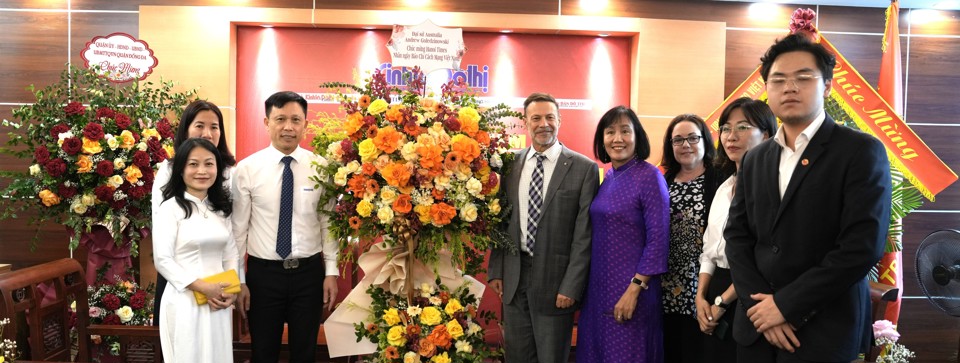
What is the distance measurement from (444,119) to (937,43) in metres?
5.45

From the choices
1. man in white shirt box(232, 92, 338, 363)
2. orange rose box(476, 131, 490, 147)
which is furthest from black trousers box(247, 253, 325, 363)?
orange rose box(476, 131, 490, 147)

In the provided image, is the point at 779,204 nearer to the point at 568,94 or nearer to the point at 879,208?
the point at 879,208

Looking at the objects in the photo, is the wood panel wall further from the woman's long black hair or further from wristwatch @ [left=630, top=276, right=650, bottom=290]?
wristwatch @ [left=630, top=276, right=650, bottom=290]

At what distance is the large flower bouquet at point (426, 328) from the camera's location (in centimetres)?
247

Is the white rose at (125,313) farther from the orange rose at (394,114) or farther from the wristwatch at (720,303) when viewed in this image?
the wristwatch at (720,303)

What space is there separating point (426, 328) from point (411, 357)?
136mm

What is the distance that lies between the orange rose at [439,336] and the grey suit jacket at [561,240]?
0.42 m

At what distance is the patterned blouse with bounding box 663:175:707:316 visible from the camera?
2.63 metres

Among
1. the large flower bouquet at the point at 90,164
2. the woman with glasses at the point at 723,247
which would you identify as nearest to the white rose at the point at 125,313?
the large flower bouquet at the point at 90,164

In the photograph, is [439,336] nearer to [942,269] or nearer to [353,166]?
[353,166]

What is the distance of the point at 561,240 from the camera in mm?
2701

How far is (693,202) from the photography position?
105 inches

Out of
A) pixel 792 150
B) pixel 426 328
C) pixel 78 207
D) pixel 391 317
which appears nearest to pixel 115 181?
pixel 78 207

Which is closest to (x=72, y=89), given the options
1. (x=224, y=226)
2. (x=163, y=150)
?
(x=163, y=150)
